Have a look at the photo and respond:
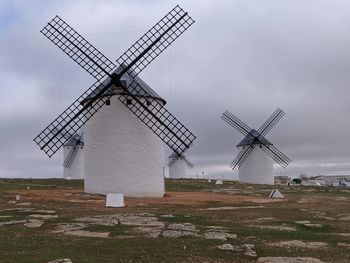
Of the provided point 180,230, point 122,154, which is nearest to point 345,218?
point 180,230

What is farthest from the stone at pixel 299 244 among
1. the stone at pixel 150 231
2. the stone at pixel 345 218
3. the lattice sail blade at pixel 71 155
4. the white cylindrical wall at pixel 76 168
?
the lattice sail blade at pixel 71 155

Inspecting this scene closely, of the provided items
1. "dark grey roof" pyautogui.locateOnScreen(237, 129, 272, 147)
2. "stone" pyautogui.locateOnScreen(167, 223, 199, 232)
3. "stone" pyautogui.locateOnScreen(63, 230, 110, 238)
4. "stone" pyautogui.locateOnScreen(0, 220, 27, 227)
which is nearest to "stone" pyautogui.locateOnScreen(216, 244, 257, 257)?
"stone" pyautogui.locateOnScreen(167, 223, 199, 232)

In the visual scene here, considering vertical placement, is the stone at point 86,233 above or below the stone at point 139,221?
below

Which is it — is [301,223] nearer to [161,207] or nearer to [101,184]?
[161,207]

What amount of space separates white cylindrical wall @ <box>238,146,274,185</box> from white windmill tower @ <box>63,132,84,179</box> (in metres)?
20.1

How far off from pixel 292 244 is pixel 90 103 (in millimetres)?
17888

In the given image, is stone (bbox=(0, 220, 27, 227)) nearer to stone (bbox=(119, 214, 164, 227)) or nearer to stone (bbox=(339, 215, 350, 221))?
stone (bbox=(119, 214, 164, 227))

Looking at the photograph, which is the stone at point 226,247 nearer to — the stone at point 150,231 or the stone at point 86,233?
the stone at point 150,231

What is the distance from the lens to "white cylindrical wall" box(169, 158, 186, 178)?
78938mm

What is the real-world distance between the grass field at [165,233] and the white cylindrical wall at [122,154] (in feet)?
Answer: 20.5

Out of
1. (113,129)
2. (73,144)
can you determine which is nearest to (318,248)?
(113,129)

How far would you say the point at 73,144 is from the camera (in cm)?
6241

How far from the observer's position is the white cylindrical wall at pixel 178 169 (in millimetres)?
78938

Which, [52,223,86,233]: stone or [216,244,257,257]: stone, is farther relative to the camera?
[52,223,86,233]: stone
